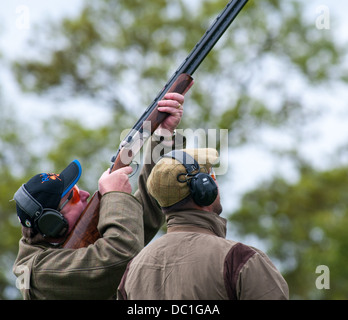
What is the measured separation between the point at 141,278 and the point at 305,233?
2240cm

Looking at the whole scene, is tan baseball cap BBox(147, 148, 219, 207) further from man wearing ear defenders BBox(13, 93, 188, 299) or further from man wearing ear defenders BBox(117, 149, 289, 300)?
man wearing ear defenders BBox(13, 93, 188, 299)

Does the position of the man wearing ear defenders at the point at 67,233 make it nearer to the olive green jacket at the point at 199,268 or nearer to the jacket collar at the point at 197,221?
the olive green jacket at the point at 199,268

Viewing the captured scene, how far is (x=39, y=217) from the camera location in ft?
16.1

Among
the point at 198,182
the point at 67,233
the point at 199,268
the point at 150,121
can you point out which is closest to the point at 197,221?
the point at 198,182

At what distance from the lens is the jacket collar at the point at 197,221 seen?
4332 mm

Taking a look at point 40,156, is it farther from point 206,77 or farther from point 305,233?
point 305,233

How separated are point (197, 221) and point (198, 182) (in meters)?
0.25

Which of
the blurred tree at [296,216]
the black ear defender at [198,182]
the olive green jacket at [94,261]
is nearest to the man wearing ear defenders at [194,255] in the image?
the black ear defender at [198,182]

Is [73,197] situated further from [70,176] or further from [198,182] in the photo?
[198,182]

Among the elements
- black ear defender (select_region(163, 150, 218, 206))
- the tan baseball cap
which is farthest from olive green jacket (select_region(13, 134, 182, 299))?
black ear defender (select_region(163, 150, 218, 206))

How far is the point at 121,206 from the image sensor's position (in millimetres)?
4922

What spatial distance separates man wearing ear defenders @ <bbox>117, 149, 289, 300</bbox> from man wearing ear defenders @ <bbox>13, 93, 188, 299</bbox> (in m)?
0.28
